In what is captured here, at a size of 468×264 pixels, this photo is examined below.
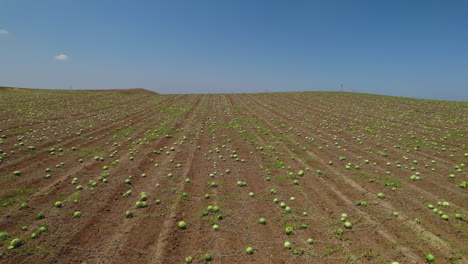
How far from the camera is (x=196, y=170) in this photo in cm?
1016

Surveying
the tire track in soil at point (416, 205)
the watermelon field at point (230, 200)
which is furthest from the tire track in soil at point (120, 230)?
the tire track in soil at point (416, 205)

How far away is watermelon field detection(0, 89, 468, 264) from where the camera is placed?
5266mm

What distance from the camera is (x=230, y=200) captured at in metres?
7.62

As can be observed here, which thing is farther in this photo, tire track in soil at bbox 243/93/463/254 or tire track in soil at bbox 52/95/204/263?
tire track in soil at bbox 243/93/463/254

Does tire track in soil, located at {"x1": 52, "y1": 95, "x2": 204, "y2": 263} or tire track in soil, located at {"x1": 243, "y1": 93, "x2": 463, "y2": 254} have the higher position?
tire track in soil, located at {"x1": 243, "y1": 93, "x2": 463, "y2": 254}

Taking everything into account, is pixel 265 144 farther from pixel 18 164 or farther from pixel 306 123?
pixel 18 164

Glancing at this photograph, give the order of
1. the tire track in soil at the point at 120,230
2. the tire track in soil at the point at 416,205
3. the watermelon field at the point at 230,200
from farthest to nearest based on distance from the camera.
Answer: the tire track in soil at the point at 416,205, the watermelon field at the point at 230,200, the tire track in soil at the point at 120,230

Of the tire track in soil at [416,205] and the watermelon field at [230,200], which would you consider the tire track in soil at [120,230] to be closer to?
the watermelon field at [230,200]

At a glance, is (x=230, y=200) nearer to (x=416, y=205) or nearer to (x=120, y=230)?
(x=120, y=230)

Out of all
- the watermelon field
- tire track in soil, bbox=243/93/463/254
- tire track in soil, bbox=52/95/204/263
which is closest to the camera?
tire track in soil, bbox=52/95/204/263

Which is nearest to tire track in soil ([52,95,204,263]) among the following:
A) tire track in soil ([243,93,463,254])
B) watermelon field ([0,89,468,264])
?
watermelon field ([0,89,468,264])

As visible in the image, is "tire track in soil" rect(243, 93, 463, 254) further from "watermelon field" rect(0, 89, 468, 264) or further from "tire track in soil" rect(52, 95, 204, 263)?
"tire track in soil" rect(52, 95, 204, 263)

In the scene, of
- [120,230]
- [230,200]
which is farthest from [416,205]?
[120,230]

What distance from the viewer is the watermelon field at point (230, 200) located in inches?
207
